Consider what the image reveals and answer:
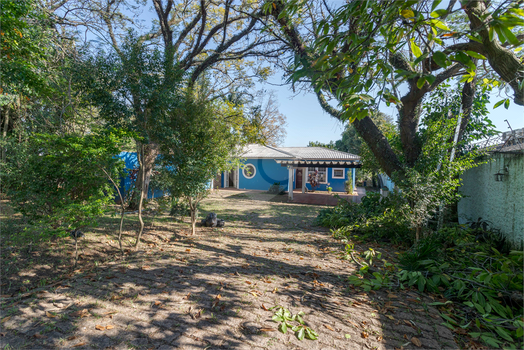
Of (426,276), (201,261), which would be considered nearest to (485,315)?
(426,276)

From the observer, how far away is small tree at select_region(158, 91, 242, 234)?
6.10m

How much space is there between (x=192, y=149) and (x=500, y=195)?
7276 mm

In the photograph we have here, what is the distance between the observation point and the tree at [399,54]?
218 cm

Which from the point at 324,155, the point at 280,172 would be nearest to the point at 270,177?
the point at 280,172

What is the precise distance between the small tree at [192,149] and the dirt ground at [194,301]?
4.90ft

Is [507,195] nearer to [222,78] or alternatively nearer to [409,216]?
[409,216]

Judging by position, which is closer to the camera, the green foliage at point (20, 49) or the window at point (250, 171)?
the green foliage at point (20, 49)

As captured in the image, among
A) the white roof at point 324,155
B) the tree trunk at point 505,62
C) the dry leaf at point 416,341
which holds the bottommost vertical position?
the dry leaf at point 416,341

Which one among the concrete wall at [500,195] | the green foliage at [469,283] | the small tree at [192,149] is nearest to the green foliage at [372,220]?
the green foliage at [469,283]

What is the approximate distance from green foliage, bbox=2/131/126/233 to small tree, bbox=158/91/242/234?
153cm

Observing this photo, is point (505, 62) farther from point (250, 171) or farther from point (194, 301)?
point (250, 171)

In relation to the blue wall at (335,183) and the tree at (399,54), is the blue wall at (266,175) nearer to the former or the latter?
the blue wall at (335,183)

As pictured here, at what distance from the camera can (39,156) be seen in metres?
4.95

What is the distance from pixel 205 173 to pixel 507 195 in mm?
6786
